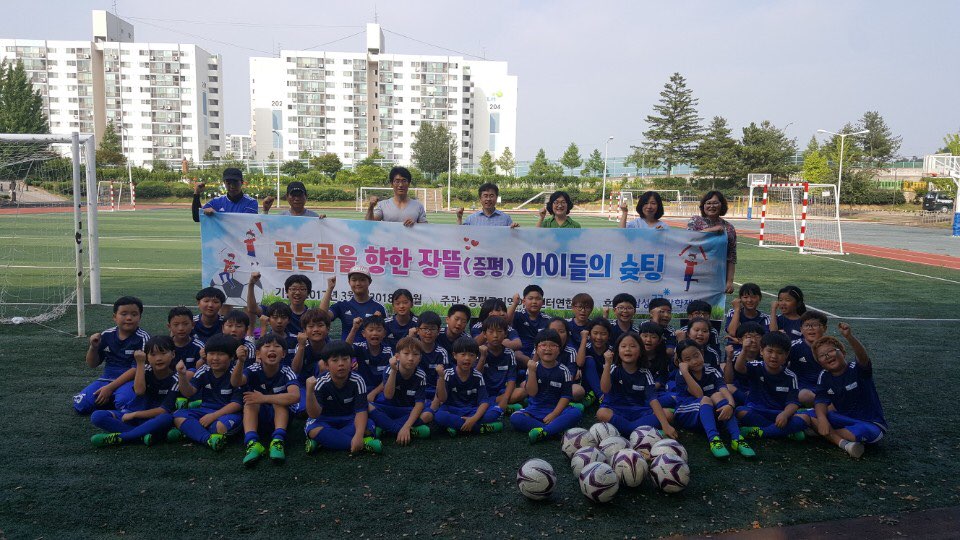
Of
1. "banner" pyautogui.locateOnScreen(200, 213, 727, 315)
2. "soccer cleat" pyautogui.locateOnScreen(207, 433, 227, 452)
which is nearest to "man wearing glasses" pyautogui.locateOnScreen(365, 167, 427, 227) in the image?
"banner" pyautogui.locateOnScreen(200, 213, 727, 315)

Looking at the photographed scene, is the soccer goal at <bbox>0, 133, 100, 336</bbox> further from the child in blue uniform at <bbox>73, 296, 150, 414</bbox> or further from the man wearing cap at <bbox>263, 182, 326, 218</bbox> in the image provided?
the man wearing cap at <bbox>263, 182, 326, 218</bbox>

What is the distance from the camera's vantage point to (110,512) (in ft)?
12.5

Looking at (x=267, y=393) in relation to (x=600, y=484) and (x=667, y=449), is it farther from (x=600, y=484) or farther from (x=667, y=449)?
(x=667, y=449)

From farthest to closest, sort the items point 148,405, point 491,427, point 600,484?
point 491,427, point 148,405, point 600,484

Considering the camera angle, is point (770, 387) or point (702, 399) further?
point (770, 387)

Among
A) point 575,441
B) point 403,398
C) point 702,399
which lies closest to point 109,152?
point 403,398

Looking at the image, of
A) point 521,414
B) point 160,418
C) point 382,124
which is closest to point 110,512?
point 160,418

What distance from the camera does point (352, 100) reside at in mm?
92125

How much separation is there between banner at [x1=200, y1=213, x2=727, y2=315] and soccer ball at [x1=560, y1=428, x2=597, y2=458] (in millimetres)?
2638

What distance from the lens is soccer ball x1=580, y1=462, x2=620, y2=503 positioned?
155 inches

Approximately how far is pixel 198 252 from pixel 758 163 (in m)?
55.1

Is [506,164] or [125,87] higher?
[125,87]

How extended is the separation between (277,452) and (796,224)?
26.4 meters

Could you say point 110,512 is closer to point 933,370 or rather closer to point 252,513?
point 252,513
